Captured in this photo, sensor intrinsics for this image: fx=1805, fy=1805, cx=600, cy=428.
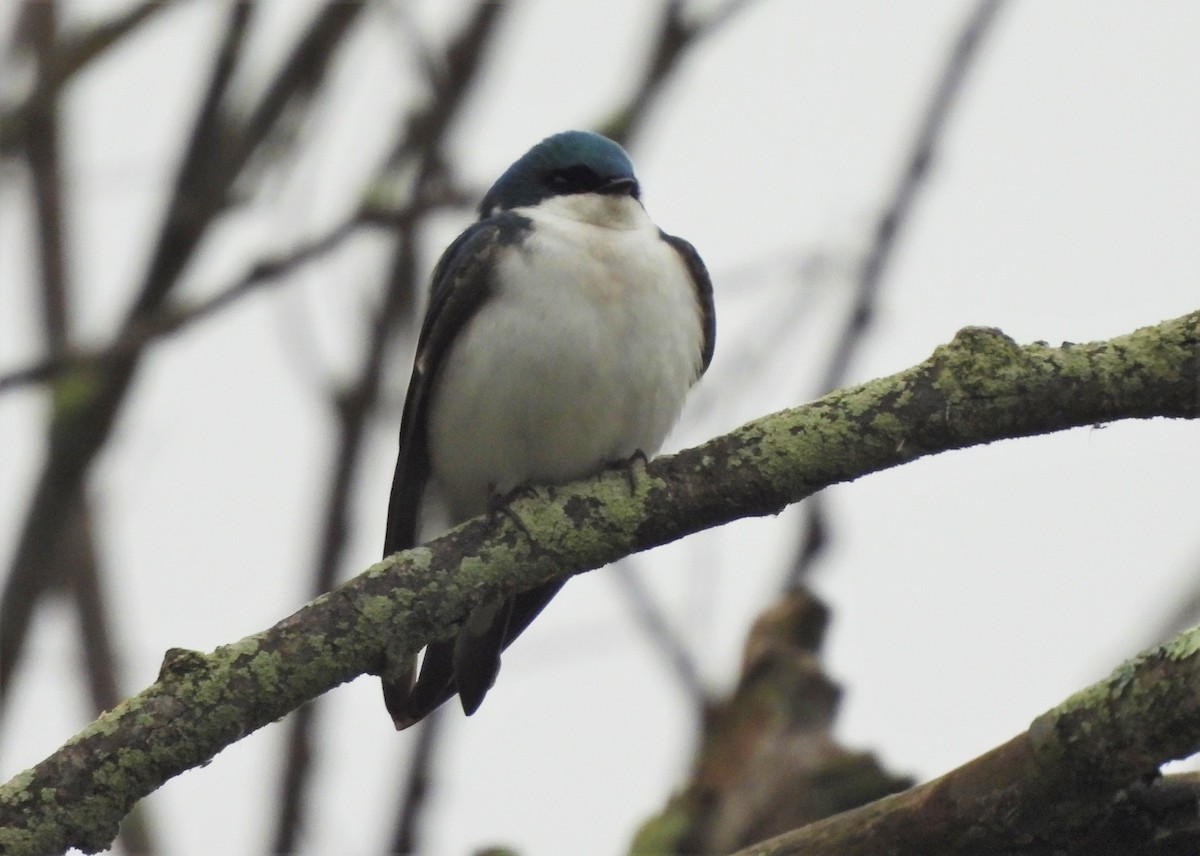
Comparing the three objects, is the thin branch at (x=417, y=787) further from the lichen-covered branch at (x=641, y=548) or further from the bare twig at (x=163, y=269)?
the lichen-covered branch at (x=641, y=548)

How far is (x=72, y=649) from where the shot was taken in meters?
7.02

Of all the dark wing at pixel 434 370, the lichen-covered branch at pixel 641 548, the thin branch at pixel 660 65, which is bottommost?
the lichen-covered branch at pixel 641 548

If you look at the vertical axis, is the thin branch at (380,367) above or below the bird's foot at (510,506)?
above

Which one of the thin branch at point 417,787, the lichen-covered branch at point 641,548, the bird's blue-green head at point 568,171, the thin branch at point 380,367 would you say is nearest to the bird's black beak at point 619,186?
the bird's blue-green head at point 568,171

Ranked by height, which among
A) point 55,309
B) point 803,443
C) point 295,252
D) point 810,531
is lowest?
point 803,443

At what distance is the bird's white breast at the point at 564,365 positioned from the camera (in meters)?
4.69

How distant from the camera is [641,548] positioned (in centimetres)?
345

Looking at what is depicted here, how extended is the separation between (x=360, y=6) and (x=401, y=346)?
1.20 m

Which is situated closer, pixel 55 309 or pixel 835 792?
pixel 835 792

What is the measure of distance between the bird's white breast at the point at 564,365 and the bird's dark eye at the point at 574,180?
46 centimetres

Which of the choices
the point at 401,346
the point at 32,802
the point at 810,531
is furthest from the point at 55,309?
the point at 32,802

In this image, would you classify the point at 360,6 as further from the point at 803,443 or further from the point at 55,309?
the point at 803,443

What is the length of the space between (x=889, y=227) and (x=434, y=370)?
1443mm

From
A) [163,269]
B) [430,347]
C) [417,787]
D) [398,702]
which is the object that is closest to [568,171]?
[430,347]
